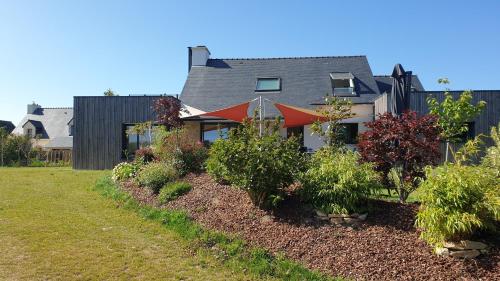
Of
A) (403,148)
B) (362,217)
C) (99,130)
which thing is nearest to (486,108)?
(403,148)

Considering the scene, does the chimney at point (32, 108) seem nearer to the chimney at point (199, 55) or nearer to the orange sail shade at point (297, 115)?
the chimney at point (199, 55)

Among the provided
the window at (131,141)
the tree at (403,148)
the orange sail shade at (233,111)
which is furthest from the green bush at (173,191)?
the window at (131,141)

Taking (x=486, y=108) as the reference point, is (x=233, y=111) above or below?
below

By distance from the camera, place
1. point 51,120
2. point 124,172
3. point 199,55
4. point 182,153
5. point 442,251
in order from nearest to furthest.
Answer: point 442,251
point 182,153
point 124,172
point 199,55
point 51,120

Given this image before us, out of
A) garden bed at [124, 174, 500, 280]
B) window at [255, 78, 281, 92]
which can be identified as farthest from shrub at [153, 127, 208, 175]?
window at [255, 78, 281, 92]

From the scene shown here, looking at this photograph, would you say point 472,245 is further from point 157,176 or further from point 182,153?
point 182,153

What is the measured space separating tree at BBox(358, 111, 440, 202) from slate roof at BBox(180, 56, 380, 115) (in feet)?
38.7

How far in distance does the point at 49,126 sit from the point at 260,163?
42012 millimetres

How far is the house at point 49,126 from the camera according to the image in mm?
40531

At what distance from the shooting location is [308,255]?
586cm

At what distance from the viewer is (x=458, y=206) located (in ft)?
17.3

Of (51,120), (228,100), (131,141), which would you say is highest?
(51,120)

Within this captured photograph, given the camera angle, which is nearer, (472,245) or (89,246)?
(472,245)

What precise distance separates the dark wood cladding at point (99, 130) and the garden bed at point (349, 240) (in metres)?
13.9
